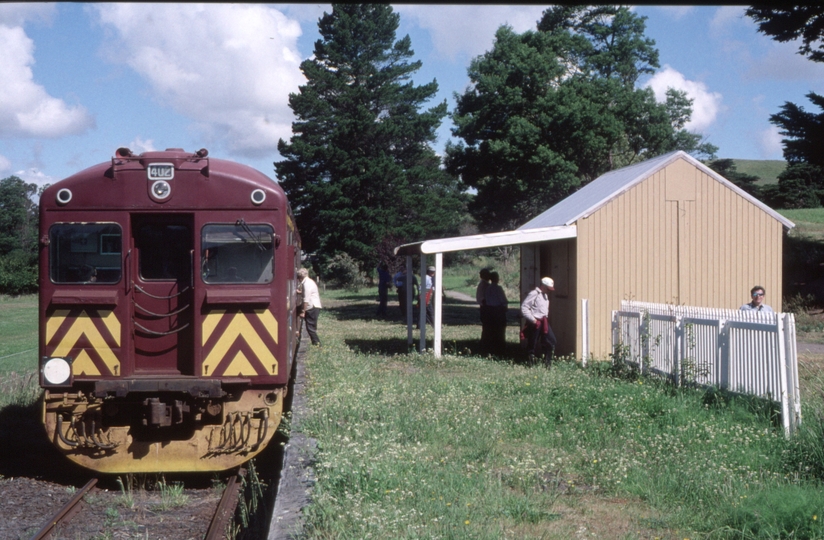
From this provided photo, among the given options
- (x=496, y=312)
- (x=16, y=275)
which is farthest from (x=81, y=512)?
(x=16, y=275)

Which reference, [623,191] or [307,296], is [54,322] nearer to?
[307,296]

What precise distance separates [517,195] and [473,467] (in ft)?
92.1

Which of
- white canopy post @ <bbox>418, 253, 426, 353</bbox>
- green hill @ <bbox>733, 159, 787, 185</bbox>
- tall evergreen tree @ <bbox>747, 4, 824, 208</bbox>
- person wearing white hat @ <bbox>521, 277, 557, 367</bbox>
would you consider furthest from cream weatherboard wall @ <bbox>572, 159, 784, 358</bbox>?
green hill @ <bbox>733, 159, 787, 185</bbox>

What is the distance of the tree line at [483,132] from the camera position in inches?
1291

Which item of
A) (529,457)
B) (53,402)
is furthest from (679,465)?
(53,402)

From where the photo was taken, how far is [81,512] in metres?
7.41

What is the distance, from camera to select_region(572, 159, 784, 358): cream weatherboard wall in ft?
50.3

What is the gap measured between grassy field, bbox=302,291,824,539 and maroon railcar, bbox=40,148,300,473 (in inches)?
37.2

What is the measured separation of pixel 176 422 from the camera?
8.09 metres

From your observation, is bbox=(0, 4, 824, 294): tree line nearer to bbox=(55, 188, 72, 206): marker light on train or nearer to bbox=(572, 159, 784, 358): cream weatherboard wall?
bbox=(572, 159, 784, 358): cream weatherboard wall

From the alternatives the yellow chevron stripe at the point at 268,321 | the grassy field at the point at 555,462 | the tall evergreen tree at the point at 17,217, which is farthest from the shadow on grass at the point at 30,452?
the tall evergreen tree at the point at 17,217

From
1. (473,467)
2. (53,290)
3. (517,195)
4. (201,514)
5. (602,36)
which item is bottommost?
(201,514)

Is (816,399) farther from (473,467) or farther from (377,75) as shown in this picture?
(377,75)

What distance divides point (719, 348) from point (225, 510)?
603cm
